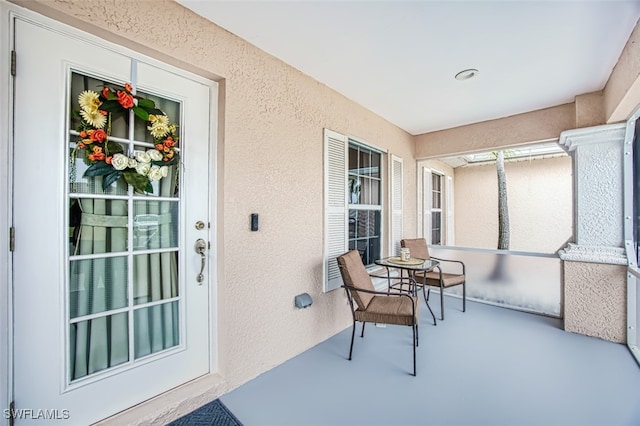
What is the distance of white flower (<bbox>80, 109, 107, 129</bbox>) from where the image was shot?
147 cm

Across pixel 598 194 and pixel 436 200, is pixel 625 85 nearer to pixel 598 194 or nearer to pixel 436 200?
pixel 598 194

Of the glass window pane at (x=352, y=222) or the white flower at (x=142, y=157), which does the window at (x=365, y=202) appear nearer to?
the glass window pane at (x=352, y=222)

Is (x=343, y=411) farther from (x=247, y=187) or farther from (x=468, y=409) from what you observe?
(x=247, y=187)

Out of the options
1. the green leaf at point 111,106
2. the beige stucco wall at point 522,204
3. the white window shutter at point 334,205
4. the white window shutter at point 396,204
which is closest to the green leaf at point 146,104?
the green leaf at point 111,106

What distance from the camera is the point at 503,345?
271 centimetres

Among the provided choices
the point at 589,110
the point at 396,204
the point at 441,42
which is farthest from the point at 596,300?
the point at 441,42

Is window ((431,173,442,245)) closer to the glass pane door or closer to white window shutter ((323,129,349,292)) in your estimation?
white window shutter ((323,129,349,292))

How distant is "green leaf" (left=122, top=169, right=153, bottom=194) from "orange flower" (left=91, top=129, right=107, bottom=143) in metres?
0.19

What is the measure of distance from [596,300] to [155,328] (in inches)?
163

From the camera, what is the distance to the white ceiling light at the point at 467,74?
8.23 feet

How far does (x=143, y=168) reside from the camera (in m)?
1.63

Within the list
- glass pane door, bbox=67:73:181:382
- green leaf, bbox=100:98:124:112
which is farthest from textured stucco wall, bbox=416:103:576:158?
green leaf, bbox=100:98:124:112

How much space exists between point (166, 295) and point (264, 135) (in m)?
1.36

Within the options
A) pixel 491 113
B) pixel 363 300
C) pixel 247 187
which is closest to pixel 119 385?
pixel 247 187
